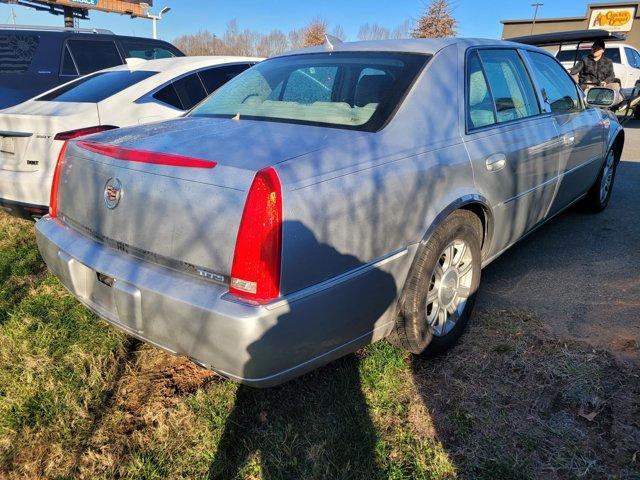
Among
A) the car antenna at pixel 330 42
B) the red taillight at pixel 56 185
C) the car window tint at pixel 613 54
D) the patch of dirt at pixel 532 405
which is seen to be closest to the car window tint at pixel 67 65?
the red taillight at pixel 56 185

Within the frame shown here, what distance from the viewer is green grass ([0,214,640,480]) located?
200 cm

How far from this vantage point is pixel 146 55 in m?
7.16

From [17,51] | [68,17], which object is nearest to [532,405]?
[17,51]

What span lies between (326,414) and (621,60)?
15.3m

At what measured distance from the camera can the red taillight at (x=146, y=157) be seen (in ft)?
6.16

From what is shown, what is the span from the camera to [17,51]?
586 cm

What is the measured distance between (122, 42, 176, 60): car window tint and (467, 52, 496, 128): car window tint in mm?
5476

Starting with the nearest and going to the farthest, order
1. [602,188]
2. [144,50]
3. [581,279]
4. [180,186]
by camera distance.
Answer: [180,186], [581,279], [602,188], [144,50]

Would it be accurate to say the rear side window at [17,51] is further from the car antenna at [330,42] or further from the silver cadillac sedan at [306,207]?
the car antenna at [330,42]

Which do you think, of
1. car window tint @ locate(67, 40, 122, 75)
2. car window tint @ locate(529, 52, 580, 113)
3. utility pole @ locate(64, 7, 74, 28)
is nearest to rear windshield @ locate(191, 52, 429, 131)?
car window tint @ locate(529, 52, 580, 113)

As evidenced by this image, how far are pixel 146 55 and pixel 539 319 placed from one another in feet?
21.3

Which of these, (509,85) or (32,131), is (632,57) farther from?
(32,131)

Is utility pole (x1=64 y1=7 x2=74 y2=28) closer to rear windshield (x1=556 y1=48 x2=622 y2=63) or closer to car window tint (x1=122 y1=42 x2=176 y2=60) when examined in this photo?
car window tint (x1=122 y1=42 x2=176 y2=60)

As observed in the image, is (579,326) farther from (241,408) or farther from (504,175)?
(241,408)
